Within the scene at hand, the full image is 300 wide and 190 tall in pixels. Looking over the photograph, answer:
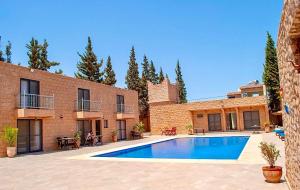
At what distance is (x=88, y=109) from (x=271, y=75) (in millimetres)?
23024

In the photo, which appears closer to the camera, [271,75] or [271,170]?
[271,170]

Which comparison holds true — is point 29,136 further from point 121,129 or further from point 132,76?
point 132,76

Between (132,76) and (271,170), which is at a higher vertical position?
(132,76)

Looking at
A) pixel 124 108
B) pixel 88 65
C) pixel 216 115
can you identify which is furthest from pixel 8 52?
pixel 216 115

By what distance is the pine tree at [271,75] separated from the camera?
3288 cm

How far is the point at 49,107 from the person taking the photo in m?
17.2

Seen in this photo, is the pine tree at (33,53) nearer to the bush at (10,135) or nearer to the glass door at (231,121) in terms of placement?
the bush at (10,135)

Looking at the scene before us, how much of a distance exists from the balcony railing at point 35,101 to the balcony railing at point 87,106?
Result: 106 inches

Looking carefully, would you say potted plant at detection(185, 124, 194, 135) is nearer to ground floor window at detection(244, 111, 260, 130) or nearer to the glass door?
the glass door

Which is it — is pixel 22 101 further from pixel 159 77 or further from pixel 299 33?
pixel 159 77

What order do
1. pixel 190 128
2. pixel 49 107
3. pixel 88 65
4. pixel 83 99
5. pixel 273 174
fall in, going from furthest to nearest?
pixel 88 65
pixel 190 128
pixel 83 99
pixel 49 107
pixel 273 174

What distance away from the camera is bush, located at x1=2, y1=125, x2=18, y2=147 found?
45.8 feet

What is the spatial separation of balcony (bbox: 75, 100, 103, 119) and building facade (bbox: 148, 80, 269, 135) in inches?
431

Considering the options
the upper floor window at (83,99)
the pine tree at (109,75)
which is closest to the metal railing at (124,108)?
the upper floor window at (83,99)
